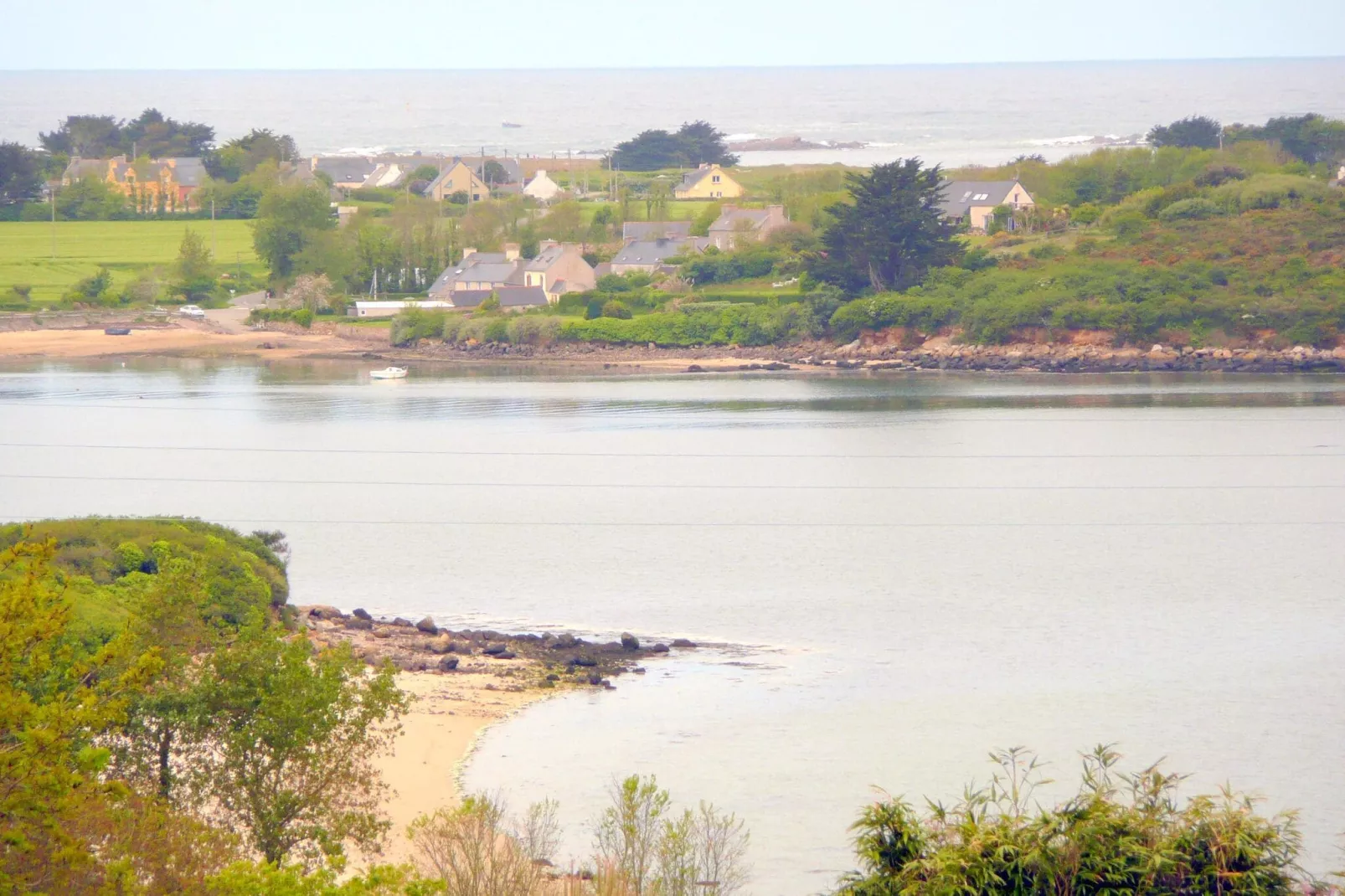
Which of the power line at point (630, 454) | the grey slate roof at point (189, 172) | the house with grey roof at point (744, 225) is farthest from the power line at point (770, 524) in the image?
the grey slate roof at point (189, 172)

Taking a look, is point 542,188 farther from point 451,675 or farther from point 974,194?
point 451,675

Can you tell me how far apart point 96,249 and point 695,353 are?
1281 inches

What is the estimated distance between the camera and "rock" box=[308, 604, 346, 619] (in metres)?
21.4

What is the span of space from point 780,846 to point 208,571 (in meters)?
7.79

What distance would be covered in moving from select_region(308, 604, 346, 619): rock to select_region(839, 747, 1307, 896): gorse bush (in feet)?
43.2

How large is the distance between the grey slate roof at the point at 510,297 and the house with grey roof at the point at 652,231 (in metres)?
8.07

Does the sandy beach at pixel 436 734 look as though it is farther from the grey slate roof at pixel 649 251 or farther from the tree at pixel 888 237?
the grey slate roof at pixel 649 251

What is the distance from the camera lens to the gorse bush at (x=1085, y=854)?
29.2 ft

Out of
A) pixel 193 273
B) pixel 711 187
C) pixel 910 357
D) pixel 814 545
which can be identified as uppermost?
pixel 711 187

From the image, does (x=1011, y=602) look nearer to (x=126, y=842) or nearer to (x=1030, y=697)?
(x=1030, y=697)

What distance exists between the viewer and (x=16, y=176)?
8356 cm

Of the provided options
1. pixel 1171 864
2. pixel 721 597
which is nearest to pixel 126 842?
pixel 1171 864

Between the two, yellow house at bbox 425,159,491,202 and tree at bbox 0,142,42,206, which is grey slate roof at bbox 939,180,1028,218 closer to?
yellow house at bbox 425,159,491,202

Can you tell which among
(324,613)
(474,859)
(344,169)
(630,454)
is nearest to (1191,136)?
(344,169)
